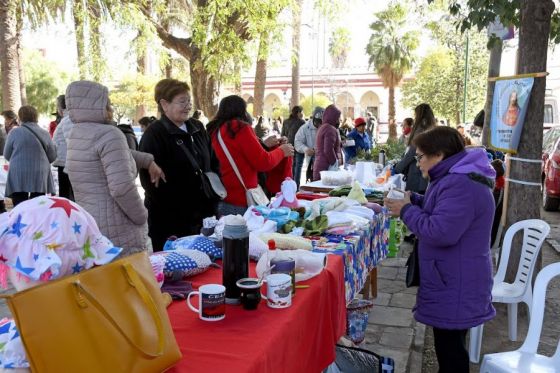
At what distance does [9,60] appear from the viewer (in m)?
12.5

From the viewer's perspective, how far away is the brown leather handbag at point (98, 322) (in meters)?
1.14

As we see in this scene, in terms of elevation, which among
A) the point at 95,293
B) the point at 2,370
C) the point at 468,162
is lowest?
the point at 2,370

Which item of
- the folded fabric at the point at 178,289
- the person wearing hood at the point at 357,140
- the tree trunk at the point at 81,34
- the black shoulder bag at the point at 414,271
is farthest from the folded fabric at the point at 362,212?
the person wearing hood at the point at 357,140

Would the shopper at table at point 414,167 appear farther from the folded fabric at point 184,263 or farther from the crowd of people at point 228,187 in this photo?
the folded fabric at point 184,263

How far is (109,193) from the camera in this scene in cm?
314

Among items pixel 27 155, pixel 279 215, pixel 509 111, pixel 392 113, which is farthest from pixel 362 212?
pixel 392 113

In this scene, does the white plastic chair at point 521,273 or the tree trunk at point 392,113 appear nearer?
the white plastic chair at point 521,273

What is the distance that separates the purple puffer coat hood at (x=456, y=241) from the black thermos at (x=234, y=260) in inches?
41.6

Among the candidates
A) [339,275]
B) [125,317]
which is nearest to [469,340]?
[339,275]

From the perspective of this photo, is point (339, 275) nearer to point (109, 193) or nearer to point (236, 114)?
point (109, 193)

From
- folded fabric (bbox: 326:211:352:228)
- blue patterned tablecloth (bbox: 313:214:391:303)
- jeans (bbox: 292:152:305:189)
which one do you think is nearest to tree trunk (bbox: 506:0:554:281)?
blue patterned tablecloth (bbox: 313:214:391:303)

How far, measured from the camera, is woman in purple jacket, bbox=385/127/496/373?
2.55 meters

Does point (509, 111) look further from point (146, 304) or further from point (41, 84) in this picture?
point (41, 84)

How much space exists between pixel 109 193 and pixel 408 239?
15.6ft
